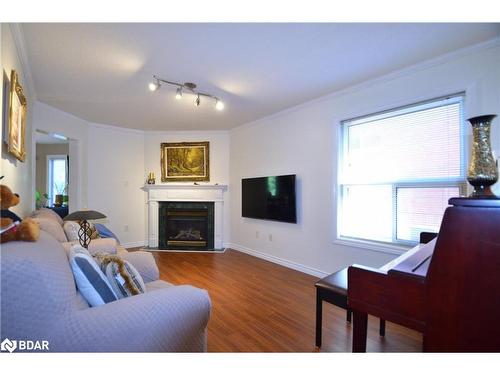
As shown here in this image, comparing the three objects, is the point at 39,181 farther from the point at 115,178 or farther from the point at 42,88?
the point at 42,88

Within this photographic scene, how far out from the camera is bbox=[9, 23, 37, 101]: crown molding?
176 cm

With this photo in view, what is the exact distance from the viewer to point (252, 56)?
214cm

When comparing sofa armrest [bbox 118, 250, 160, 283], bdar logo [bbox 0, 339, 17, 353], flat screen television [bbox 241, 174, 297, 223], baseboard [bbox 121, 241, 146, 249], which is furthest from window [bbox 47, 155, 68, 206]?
bdar logo [bbox 0, 339, 17, 353]

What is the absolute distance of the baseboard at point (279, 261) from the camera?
3.24 metres

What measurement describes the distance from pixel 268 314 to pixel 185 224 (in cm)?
314

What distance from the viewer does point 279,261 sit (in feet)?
12.4

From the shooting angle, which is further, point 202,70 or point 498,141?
point 202,70

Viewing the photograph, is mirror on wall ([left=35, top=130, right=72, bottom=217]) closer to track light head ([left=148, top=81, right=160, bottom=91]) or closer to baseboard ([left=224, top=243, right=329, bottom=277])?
baseboard ([left=224, top=243, right=329, bottom=277])

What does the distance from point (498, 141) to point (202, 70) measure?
106 inches

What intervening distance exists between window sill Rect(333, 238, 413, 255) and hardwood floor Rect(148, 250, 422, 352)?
26.1 inches

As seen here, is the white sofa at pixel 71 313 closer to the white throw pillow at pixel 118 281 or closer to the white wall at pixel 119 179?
the white throw pillow at pixel 118 281

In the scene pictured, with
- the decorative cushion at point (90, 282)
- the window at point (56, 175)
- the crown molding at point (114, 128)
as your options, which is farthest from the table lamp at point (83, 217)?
the window at point (56, 175)

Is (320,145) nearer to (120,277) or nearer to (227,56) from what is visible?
(227,56)
